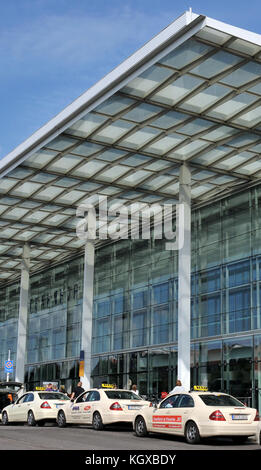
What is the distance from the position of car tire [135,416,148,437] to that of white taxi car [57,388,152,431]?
1.39m

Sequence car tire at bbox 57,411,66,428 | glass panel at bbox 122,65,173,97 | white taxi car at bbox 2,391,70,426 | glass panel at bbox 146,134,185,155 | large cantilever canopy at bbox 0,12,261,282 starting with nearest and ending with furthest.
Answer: large cantilever canopy at bbox 0,12,261,282 → glass panel at bbox 122,65,173,97 → car tire at bbox 57,411,66,428 → white taxi car at bbox 2,391,70,426 → glass panel at bbox 146,134,185,155

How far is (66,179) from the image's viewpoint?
99.0 ft

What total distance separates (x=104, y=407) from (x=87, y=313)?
1684 centimetres

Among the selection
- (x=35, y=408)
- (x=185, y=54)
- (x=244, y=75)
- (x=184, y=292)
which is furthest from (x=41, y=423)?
(x=244, y=75)

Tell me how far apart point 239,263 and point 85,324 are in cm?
1074

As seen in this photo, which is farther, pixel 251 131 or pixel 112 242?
pixel 112 242

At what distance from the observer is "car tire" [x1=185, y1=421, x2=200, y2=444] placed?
52.4 ft

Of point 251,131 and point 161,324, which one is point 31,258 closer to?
point 161,324

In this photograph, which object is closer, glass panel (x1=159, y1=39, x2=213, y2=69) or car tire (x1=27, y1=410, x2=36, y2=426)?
glass panel (x1=159, y1=39, x2=213, y2=69)

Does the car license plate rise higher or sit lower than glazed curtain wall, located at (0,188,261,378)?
lower

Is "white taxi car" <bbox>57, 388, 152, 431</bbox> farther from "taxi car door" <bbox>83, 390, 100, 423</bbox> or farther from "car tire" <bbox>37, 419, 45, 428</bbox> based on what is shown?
"car tire" <bbox>37, 419, 45, 428</bbox>

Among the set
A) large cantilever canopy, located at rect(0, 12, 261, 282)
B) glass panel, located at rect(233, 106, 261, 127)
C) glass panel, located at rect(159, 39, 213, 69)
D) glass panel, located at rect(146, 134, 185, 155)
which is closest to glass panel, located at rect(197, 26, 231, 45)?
large cantilever canopy, located at rect(0, 12, 261, 282)

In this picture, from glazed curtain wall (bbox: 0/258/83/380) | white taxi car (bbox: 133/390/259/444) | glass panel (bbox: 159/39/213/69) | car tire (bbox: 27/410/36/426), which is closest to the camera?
white taxi car (bbox: 133/390/259/444)

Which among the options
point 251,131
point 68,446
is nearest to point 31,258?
point 251,131
